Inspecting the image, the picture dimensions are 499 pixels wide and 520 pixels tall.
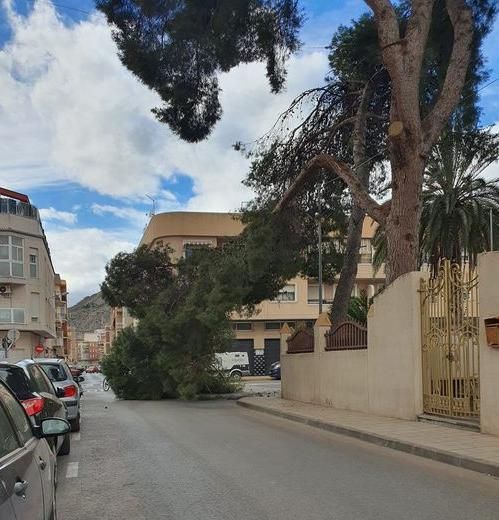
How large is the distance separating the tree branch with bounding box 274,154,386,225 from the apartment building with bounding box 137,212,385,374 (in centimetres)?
3268

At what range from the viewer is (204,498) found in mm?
7020

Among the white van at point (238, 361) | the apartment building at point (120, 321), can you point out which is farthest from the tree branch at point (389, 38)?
the white van at point (238, 361)

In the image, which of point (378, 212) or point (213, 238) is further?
point (213, 238)

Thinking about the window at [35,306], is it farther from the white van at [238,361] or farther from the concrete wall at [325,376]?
the concrete wall at [325,376]

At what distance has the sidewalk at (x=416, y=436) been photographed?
8.98 meters

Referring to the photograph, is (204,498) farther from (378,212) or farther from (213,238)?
(213,238)

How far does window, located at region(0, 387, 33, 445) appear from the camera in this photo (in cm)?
399

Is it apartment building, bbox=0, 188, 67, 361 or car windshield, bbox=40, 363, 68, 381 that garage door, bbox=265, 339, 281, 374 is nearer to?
apartment building, bbox=0, 188, 67, 361

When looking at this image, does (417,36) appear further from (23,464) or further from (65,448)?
(23,464)

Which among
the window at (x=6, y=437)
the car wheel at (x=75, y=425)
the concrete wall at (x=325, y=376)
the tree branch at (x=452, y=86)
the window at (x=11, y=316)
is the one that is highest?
the tree branch at (x=452, y=86)

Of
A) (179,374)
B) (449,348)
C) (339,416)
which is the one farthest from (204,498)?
(179,374)

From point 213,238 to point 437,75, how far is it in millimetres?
35372

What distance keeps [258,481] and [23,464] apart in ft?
16.0

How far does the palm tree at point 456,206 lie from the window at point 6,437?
21745mm
